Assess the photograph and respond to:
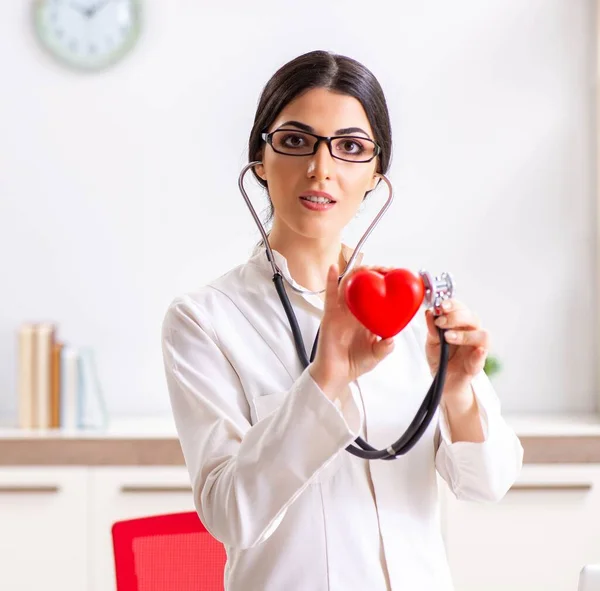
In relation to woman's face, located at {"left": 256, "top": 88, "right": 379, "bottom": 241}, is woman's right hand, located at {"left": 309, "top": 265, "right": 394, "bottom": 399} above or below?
below

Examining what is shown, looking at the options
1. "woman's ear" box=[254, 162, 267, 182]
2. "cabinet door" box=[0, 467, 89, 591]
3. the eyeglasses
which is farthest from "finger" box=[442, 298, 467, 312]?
"cabinet door" box=[0, 467, 89, 591]

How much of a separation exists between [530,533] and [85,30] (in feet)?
6.84

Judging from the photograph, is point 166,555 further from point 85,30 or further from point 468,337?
point 85,30

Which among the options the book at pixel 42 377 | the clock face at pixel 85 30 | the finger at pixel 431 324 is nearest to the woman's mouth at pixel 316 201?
the finger at pixel 431 324

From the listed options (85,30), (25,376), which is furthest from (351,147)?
(85,30)

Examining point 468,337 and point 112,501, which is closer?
point 468,337

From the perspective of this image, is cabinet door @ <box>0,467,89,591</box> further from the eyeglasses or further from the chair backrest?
the eyeglasses

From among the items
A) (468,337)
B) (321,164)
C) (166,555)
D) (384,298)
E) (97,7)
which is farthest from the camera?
(97,7)

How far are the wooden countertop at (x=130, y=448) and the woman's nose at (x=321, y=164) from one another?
5.17 feet

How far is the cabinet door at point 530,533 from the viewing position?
8.93ft

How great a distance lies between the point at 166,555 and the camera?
5.22 ft

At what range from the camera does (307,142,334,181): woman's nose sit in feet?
4.13

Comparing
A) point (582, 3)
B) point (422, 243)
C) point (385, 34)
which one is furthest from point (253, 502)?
point (582, 3)

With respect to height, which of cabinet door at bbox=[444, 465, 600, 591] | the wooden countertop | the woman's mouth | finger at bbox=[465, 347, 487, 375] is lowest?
cabinet door at bbox=[444, 465, 600, 591]
